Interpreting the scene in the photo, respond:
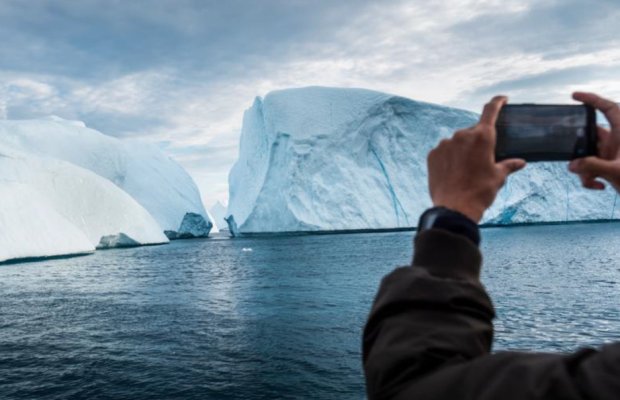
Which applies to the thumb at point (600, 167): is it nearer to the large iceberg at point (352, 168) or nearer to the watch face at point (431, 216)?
the watch face at point (431, 216)

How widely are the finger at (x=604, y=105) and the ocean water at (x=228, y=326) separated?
6.30 meters

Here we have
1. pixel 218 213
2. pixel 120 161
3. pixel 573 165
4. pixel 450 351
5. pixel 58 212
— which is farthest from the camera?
pixel 218 213

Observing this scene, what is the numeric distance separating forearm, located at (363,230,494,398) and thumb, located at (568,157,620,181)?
0.29 m

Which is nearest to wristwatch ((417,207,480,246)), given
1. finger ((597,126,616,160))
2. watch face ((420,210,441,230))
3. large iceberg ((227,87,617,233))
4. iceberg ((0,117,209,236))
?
watch face ((420,210,441,230))

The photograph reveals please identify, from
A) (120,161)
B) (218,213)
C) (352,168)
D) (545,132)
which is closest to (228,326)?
(545,132)

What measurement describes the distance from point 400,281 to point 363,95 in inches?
1772

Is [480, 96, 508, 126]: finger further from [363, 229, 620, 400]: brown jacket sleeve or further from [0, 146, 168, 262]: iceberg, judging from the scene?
[0, 146, 168, 262]: iceberg

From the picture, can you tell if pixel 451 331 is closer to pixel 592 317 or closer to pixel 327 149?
pixel 592 317

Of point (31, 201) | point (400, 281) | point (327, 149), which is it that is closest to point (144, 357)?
point (400, 281)

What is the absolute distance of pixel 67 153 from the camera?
5712cm

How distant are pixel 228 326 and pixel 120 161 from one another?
54291mm

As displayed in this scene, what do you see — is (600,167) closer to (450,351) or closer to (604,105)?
(604,105)

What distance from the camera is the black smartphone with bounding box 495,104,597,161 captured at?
1.13m

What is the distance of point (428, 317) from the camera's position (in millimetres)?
874
